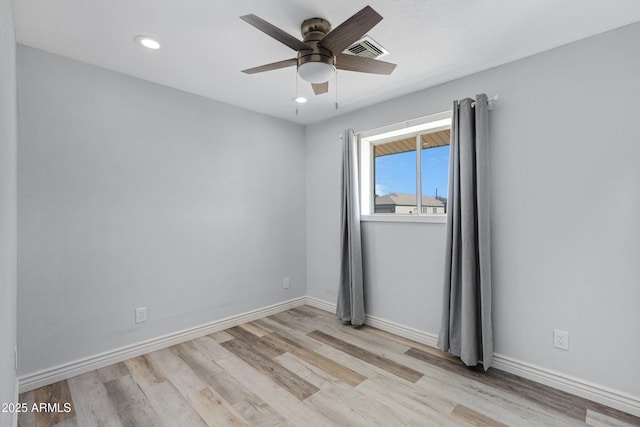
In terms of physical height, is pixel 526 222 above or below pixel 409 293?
above

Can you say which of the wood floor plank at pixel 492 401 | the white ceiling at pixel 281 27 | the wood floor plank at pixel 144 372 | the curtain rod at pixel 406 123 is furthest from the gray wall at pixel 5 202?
the curtain rod at pixel 406 123

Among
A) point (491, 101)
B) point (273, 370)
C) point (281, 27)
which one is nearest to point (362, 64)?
point (281, 27)

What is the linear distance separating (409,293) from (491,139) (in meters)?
1.57

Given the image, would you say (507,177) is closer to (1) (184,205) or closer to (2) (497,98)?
(2) (497,98)

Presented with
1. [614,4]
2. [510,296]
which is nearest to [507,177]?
[510,296]

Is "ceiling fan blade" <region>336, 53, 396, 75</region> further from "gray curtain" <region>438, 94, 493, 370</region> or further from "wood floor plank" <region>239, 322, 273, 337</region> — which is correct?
"wood floor plank" <region>239, 322, 273, 337</region>

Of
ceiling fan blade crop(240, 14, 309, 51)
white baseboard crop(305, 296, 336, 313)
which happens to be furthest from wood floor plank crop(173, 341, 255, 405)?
ceiling fan blade crop(240, 14, 309, 51)

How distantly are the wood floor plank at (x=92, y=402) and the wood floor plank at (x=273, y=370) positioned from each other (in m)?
0.93

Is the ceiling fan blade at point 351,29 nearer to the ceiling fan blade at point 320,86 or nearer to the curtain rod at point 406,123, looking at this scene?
the ceiling fan blade at point 320,86

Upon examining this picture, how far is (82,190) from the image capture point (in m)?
2.29

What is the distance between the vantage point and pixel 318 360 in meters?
2.49

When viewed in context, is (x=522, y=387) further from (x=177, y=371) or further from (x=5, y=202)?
(x=5, y=202)

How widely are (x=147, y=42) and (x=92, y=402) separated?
2.45m

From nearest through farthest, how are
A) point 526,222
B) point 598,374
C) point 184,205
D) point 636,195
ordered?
point 636,195
point 598,374
point 526,222
point 184,205
